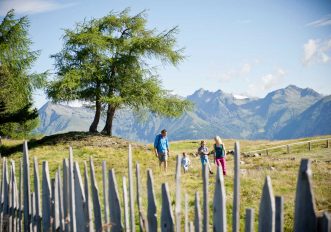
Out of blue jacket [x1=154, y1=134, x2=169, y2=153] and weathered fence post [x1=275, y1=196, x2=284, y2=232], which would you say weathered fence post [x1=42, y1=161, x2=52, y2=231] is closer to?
weathered fence post [x1=275, y1=196, x2=284, y2=232]

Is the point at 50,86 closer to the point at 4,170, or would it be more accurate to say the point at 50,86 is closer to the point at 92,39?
the point at 92,39

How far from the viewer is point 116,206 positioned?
3.90m

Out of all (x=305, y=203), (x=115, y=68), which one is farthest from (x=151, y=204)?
(x=115, y=68)

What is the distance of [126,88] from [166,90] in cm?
353

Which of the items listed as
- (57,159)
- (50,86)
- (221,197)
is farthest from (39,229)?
(50,86)

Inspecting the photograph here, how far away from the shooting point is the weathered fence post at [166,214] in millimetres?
3403

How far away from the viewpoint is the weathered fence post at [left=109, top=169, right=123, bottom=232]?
12.7 ft

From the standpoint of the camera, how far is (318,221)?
2.51m

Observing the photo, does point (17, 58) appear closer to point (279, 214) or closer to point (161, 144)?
point (161, 144)

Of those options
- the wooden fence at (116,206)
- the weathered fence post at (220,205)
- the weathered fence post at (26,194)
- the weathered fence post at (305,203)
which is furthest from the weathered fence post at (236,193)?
the weathered fence post at (26,194)

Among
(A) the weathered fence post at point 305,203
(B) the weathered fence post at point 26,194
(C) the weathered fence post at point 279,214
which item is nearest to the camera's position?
(A) the weathered fence post at point 305,203

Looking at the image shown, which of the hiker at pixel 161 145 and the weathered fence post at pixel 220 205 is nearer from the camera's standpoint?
the weathered fence post at pixel 220 205

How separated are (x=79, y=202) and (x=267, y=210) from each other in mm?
2410

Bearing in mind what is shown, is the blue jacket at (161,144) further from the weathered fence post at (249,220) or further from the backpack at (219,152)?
the weathered fence post at (249,220)
